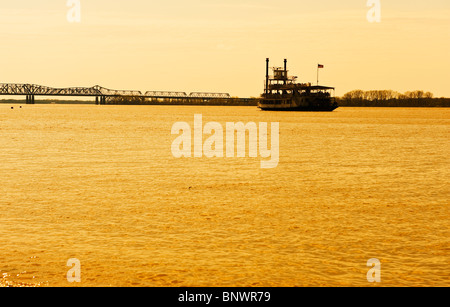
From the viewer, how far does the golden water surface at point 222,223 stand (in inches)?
342

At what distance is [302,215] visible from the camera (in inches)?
514

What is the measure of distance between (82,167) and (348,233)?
41.7ft

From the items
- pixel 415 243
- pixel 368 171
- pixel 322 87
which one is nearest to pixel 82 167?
pixel 368 171

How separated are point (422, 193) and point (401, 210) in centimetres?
277

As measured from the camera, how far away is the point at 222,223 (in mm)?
12055

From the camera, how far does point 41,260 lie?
9.18 m

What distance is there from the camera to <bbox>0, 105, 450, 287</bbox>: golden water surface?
8.68 meters

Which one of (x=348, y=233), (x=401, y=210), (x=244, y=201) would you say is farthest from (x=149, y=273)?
(x=401, y=210)

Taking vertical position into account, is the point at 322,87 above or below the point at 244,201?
above

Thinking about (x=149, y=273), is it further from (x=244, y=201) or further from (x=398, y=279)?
(x=244, y=201)
